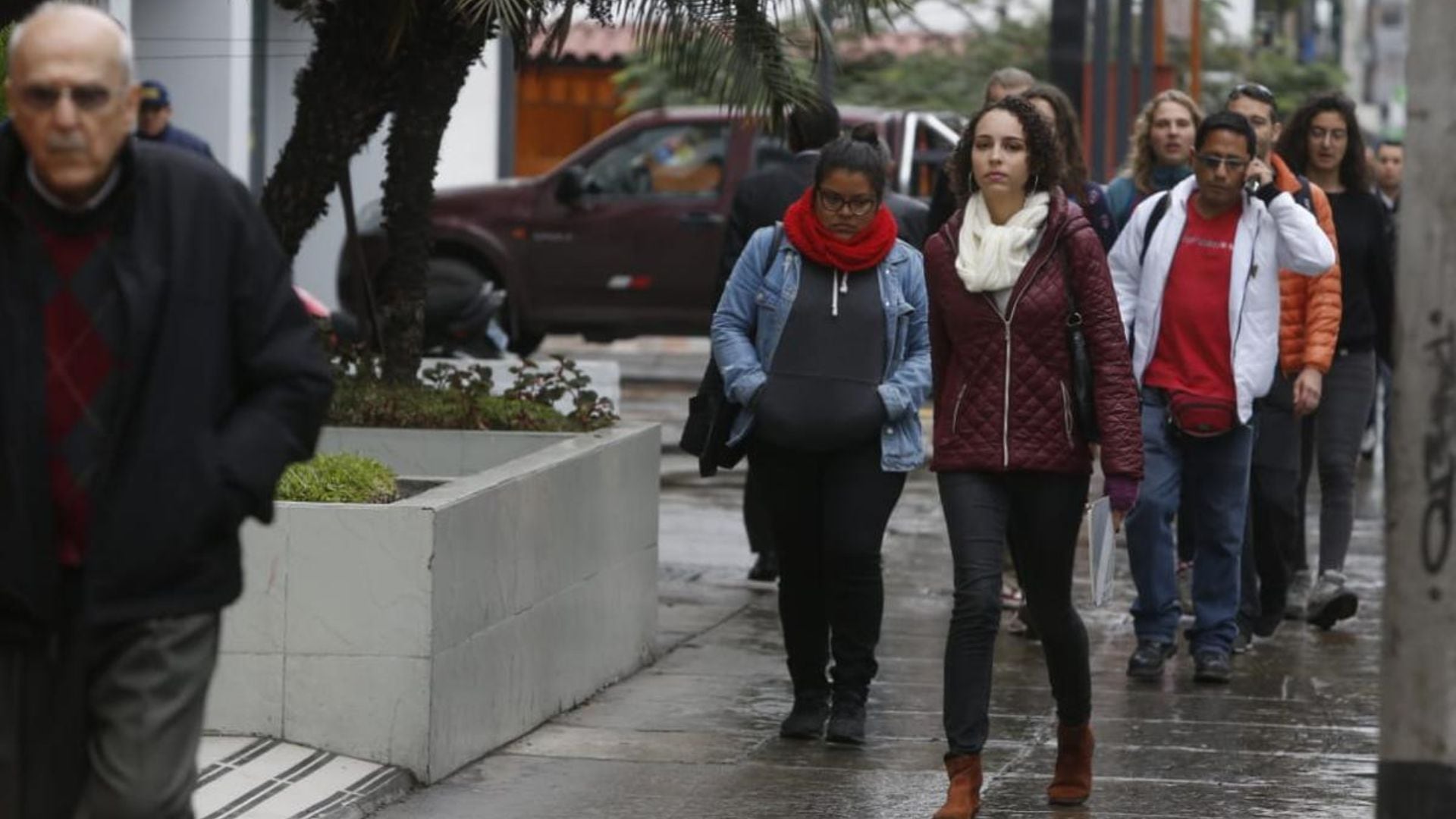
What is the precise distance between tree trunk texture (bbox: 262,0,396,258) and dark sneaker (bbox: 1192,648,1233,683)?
10.7ft

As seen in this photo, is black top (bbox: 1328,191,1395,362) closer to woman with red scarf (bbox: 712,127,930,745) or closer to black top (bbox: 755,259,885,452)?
woman with red scarf (bbox: 712,127,930,745)

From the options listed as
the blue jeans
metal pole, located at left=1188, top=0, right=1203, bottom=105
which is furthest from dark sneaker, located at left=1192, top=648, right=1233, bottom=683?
metal pole, located at left=1188, top=0, right=1203, bottom=105

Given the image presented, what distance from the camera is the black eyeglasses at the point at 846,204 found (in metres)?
7.51

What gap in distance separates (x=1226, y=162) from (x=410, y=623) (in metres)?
3.13

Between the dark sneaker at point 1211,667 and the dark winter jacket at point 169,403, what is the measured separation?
518cm

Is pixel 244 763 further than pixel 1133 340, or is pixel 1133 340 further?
pixel 1133 340

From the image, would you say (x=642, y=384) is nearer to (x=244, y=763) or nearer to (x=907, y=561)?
(x=907, y=561)

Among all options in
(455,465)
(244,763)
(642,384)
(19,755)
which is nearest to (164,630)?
(19,755)

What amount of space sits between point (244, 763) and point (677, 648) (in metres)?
2.97

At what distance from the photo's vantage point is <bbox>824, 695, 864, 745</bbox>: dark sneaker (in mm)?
7688

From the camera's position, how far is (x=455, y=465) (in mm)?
8891

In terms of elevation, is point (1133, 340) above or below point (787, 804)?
above

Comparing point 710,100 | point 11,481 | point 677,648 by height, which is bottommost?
point 677,648

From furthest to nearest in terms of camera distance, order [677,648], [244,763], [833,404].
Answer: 1. [677,648]
2. [833,404]
3. [244,763]
